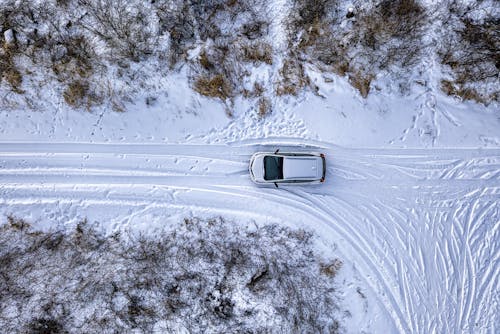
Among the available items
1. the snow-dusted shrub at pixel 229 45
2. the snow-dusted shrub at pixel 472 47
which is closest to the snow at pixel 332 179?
the snow-dusted shrub at pixel 229 45

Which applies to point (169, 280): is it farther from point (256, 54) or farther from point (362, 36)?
point (362, 36)

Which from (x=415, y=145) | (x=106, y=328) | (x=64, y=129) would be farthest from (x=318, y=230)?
(x=64, y=129)

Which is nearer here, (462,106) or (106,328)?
(106,328)

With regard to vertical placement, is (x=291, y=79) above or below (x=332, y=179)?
above

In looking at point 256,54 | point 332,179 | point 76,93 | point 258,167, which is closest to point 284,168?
point 258,167

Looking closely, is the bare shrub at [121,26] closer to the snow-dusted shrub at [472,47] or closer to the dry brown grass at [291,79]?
the dry brown grass at [291,79]

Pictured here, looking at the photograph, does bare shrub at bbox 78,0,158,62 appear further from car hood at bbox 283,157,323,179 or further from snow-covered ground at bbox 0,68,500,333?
car hood at bbox 283,157,323,179

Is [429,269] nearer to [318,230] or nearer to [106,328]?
[318,230]

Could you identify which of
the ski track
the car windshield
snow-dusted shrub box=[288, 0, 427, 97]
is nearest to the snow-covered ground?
the ski track

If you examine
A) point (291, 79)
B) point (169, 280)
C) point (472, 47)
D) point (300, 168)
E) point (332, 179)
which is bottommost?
point (169, 280)
